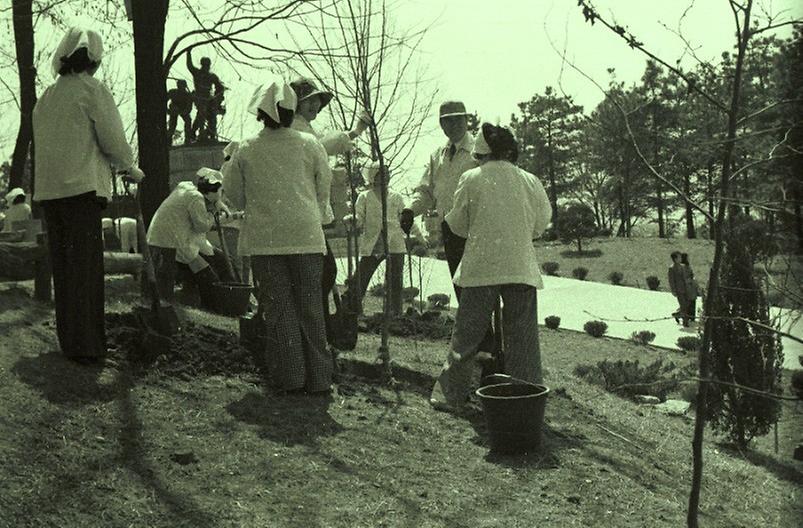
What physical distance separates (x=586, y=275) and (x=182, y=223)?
17.8 metres

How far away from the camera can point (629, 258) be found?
3173cm

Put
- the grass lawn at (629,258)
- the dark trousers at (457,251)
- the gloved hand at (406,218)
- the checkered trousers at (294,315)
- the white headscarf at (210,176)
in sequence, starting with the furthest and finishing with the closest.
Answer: the grass lawn at (629,258)
the white headscarf at (210,176)
the gloved hand at (406,218)
the dark trousers at (457,251)
the checkered trousers at (294,315)

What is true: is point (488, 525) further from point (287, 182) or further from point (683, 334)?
point (683, 334)

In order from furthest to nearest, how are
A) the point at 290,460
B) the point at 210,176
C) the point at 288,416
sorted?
1. the point at 210,176
2. the point at 288,416
3. the point at 290,460

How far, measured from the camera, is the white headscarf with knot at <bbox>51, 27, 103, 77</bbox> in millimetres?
6527

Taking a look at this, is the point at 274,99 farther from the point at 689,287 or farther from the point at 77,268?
the point at 689,287

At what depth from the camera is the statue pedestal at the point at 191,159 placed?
62.5ft

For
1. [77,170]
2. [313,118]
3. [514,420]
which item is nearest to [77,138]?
[77,170]

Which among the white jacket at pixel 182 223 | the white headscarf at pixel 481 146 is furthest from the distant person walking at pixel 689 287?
the white headscarf at pixel 481 146

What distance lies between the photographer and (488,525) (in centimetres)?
528

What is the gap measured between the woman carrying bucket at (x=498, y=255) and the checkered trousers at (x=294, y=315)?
0.83 meters

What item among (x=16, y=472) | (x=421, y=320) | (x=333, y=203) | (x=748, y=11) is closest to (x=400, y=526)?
(x=16, y=472)

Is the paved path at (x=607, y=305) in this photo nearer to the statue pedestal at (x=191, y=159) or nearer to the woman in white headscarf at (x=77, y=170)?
the statue pedestal at (x=191, y=159)

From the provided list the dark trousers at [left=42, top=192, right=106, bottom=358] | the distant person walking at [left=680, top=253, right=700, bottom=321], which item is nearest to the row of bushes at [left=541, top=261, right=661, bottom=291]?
the distant person walking at [left=680, top=253, right=700, bottom=321]
